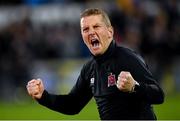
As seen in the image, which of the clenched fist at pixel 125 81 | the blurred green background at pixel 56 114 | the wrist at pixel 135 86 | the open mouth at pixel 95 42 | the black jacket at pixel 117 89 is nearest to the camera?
the clenched fist at pixel 125 81

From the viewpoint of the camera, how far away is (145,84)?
769 cm

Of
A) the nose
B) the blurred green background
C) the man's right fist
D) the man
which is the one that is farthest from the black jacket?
the blurred green background

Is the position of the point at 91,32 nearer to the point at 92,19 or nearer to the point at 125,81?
the point at 92,19

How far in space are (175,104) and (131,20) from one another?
13.0ft

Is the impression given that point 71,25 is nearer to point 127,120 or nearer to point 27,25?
point 27,25

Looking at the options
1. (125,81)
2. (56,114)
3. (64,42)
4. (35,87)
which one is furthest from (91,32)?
(64,42)

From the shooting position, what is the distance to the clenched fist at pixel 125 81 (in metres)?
7.33

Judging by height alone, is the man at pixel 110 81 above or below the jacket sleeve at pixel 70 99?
above

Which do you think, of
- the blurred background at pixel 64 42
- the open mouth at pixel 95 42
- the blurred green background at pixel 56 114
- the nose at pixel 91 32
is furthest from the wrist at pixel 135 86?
the blurred background at pixel 64 42

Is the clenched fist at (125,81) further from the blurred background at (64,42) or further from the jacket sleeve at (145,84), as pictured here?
the blurred background at (64,42)

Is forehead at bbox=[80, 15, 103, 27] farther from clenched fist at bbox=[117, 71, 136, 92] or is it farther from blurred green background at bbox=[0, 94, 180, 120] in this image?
blurred green background at bbox=[0, 94, 180, 120]

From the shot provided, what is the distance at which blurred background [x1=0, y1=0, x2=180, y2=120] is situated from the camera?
20844 mm

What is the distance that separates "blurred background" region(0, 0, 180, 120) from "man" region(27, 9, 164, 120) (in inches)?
411

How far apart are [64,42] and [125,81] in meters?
15.3
